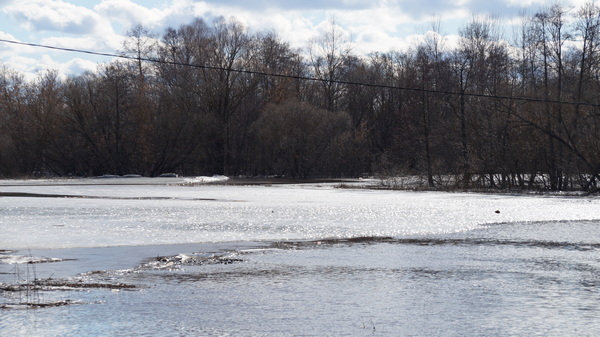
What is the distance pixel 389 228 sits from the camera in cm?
1791

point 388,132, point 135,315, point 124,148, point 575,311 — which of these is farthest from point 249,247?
point 388,132

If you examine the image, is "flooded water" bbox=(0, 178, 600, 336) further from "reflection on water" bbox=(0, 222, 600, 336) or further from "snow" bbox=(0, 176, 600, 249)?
"snow" bbox=(0, 176, 600, 249)

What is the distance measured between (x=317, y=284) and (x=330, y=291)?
1.79 ft

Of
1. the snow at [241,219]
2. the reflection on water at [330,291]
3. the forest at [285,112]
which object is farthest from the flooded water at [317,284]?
the forest at [285,112]

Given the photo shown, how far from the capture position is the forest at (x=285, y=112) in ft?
143

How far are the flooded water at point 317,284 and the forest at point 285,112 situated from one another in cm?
2701

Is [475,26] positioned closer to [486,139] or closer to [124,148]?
[486,139]

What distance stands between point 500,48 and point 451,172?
1590 cm

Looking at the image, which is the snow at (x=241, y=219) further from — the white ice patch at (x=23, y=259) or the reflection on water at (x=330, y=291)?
the reflection on water at (x=330, y=291)

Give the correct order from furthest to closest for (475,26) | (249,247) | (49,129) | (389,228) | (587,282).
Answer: (49,129), (475,26), (389,228), (249,247), (587,282)

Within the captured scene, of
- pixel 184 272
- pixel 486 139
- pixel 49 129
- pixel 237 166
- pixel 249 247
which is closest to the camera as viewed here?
pixel 184 272

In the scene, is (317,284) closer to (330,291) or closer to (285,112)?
(330,291)

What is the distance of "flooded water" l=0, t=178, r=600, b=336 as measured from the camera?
24.6 feet

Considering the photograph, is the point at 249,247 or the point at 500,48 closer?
the point at 249,247
